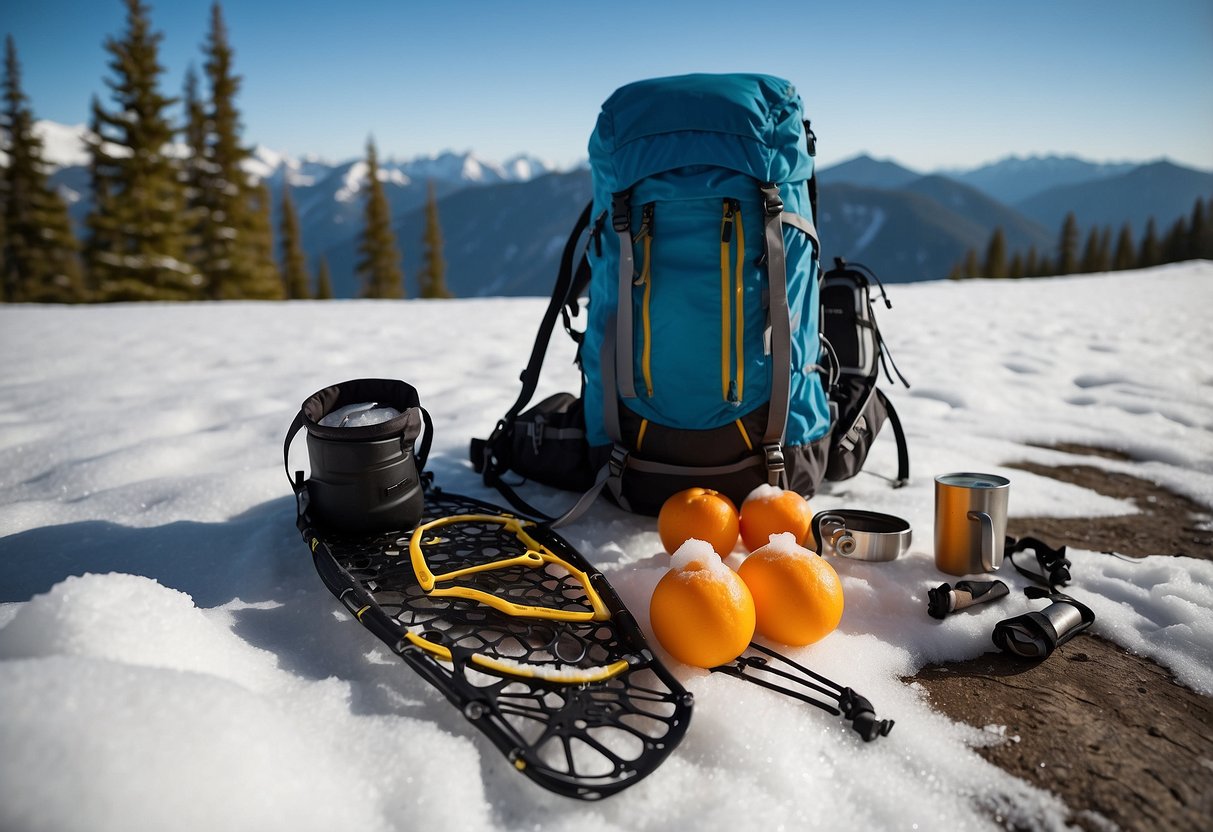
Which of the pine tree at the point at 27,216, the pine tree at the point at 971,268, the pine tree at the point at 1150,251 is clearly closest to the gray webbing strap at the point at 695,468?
the pine tree at the point at 27,216

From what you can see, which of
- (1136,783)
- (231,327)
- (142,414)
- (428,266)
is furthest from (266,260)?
(1136,783)

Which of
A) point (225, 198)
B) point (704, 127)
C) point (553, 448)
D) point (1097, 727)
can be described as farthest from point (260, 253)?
point (1097, 727)

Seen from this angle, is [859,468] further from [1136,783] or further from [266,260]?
[266,260]

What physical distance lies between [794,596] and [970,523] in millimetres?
756

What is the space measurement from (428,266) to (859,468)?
110ft

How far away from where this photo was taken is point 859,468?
271 centimetres

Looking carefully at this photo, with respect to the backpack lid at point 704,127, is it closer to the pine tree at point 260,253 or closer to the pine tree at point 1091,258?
the pine tree at point 260,253

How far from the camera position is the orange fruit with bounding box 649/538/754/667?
146 centimetres

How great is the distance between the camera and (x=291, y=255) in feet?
119

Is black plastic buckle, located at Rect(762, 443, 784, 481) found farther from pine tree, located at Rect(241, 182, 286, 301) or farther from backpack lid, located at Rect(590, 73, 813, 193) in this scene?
pine tree, located at Rect(241, 182, 286, 301)

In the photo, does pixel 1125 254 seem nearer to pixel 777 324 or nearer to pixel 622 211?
pixel 777 324

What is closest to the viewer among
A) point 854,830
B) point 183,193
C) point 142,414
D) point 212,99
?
point 854,830

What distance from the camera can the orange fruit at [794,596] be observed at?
1558 millimetres

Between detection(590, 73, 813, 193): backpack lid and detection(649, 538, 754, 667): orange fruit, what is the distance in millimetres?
1291
